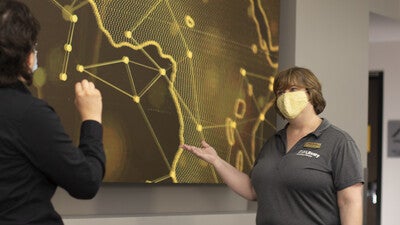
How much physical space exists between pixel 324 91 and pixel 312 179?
1542 millimetres

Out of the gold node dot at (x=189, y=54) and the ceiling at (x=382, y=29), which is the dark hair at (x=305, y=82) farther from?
the ceiling at (x=382, y=29)

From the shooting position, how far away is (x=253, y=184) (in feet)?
9.48

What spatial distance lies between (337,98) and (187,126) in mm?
1241

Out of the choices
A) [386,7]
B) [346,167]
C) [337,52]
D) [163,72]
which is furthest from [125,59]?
[386,7]

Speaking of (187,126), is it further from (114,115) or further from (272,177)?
(272,177)

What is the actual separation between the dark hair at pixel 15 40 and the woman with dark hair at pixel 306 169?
53.5 inches

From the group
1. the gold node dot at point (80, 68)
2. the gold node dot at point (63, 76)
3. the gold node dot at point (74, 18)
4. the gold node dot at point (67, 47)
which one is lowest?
the gold node dot at point (63, 76)

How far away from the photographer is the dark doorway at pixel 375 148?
6789mm

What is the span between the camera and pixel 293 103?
2.80 metres

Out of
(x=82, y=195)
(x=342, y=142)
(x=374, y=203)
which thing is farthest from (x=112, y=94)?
(x=374, y=203)

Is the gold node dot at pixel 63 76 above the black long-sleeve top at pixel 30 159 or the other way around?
above

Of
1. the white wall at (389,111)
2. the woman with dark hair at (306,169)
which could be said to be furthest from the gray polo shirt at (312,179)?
the white wall at (389,111)

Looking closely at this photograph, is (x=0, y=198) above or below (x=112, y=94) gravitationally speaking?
below

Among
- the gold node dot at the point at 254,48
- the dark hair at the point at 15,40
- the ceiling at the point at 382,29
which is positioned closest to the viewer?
the dark hair at the point at 15,40
